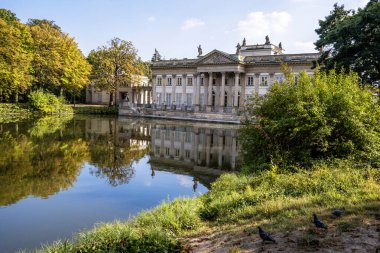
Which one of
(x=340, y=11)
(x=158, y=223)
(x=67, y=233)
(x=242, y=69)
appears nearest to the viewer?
(x=158, y=223)

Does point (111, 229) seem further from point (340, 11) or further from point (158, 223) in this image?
point (340, 11)

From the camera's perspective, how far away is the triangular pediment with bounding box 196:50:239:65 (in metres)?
53.7

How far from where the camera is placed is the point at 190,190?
512 inches

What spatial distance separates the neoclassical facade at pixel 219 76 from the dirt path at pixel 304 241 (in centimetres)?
4249

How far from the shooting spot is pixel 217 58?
55.0m

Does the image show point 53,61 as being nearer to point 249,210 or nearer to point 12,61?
point 12,61

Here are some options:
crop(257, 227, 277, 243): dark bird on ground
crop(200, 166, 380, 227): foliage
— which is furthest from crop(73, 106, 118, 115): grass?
crop(257, 227, 277, 243): dark bird on ground

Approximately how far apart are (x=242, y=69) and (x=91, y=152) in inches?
1531

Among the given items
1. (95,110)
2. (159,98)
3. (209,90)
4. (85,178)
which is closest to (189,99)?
(209,90)

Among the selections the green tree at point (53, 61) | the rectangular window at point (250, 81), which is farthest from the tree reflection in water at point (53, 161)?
the rectangular window at point (250, 81)

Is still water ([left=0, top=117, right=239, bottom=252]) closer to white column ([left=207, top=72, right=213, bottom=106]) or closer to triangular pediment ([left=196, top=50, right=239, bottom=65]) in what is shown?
triangular pediment ([left=196, top=50, right=239, bottom=65])

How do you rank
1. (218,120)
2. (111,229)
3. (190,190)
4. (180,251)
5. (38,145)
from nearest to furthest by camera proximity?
1. (180,251)
2. (111,229)
3. (190,190)
4. (38,145)
5. (218,120)

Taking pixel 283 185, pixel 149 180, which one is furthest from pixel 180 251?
pixel 149 180

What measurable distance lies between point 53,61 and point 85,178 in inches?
1680
